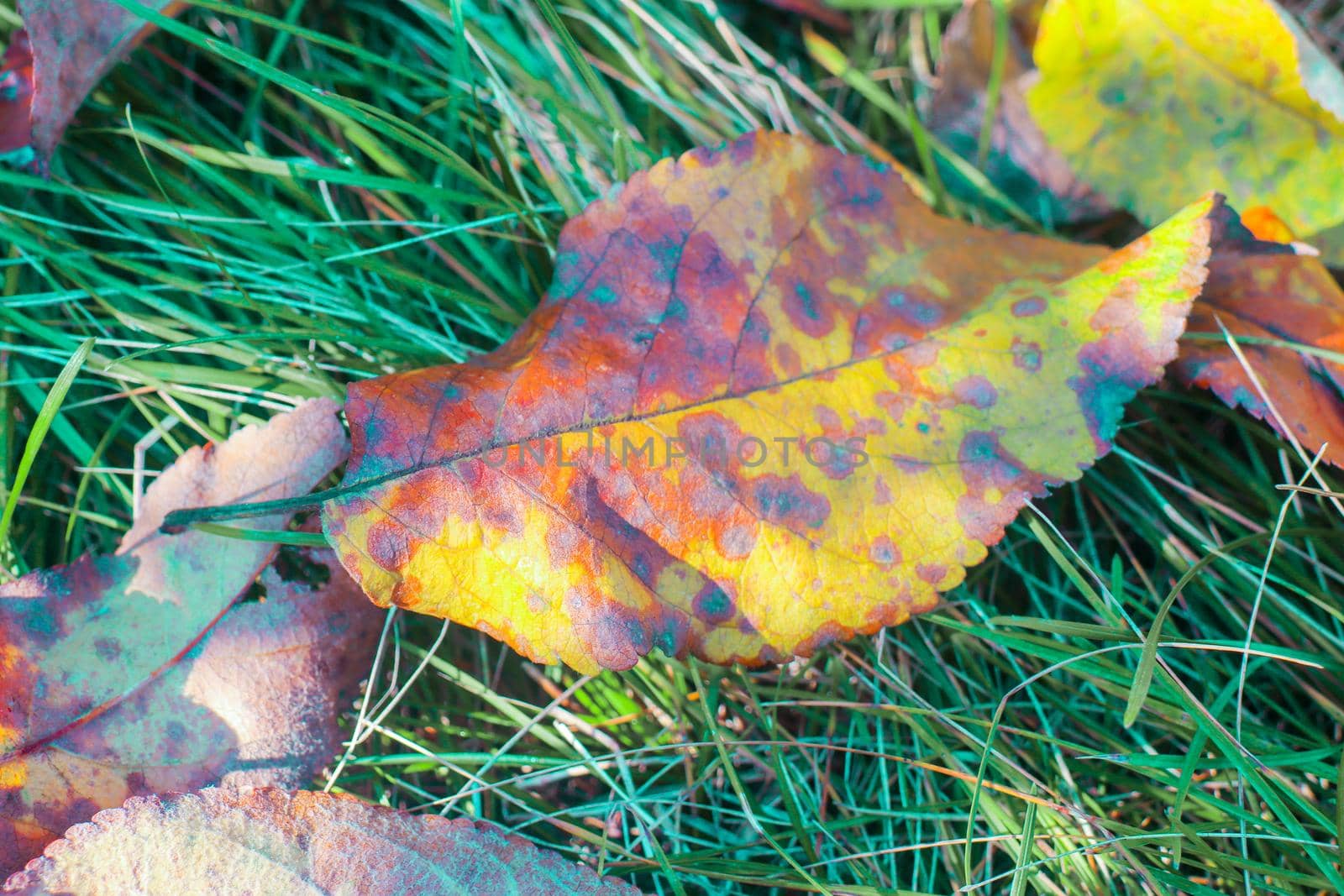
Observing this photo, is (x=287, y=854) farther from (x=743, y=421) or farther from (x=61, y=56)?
(x=61, y=56)

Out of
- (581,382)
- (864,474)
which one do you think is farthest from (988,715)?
(581,382)

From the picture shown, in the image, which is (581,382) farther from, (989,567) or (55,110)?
(55,110)

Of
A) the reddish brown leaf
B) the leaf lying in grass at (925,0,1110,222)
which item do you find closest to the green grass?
the reddish brown leaf

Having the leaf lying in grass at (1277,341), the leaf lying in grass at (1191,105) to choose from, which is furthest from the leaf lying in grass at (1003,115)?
the leaf lying in grass at (1277,341)

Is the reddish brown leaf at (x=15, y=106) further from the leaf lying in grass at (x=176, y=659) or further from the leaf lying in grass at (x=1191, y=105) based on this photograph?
the leaf lying in grass at (x=1191, y=105)

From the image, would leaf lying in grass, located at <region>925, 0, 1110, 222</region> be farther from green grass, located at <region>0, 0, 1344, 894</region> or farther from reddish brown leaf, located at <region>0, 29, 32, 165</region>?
reddish brown leaf, located at <region>0, 29, 32, 165</region>

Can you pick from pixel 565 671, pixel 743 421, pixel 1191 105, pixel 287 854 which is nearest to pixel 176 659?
pixel 287 854
